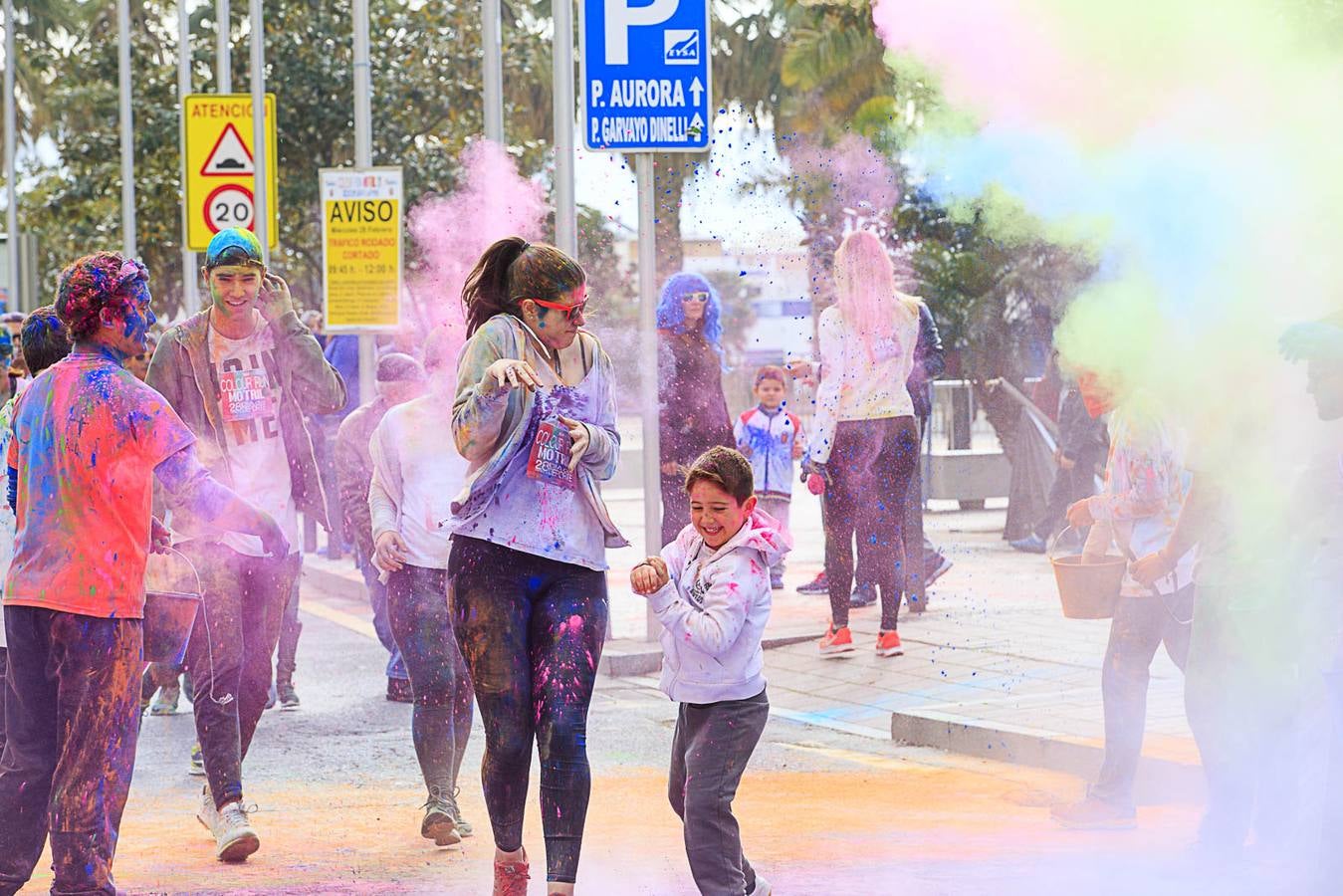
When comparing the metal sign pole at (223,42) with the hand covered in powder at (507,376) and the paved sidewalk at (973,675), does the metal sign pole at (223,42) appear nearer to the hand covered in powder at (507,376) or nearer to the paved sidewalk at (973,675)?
the paved sidewalk at (973,675)

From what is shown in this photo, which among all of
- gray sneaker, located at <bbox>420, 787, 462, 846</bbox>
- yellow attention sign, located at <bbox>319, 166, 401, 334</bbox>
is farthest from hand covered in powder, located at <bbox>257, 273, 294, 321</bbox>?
yellow attention sign, located at <bbox>319, 166, 401, 334</bbox>

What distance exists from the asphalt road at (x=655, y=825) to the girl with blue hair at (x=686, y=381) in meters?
1.96

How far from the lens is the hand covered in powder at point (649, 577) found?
15.7 ft

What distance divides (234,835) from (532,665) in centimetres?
134

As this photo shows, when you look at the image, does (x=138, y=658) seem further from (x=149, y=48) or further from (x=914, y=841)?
(x=149, y=48)

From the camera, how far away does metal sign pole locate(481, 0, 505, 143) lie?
12844 millimetres

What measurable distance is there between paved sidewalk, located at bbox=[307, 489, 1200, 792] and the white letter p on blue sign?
2.98 metres

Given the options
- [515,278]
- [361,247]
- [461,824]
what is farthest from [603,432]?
[361,247]

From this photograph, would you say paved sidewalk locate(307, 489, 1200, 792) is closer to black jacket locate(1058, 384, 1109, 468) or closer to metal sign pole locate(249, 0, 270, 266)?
black jacket locate(1058, 384, 1109, 468)

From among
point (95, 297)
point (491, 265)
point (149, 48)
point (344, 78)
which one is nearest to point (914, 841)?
point (491, 265)

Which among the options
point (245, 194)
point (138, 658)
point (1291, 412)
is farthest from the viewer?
point (245, 194)

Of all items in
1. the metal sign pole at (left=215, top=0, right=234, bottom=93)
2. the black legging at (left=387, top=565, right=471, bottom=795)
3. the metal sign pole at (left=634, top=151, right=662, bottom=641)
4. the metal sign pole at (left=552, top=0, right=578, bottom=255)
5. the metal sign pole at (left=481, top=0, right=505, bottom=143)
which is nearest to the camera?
the black legging at (left=387, top=565, right=471, bottom=795)

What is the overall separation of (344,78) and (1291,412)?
73.9ft

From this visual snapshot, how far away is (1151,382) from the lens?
6215mm
